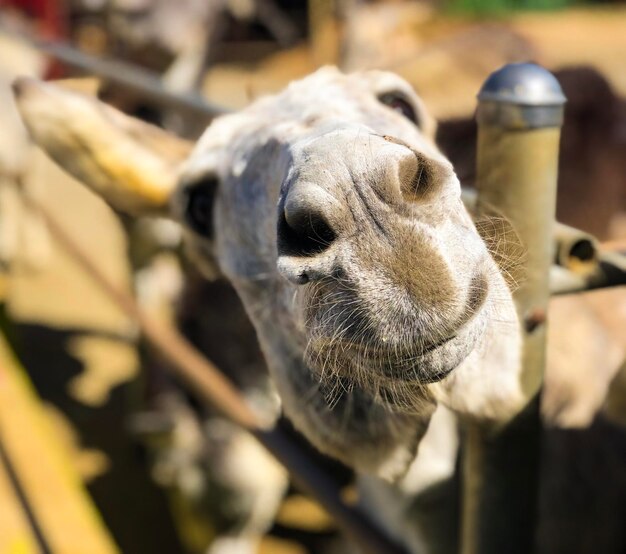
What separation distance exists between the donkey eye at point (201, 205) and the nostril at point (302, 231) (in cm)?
67

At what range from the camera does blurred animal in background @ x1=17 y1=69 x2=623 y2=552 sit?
0.84 m

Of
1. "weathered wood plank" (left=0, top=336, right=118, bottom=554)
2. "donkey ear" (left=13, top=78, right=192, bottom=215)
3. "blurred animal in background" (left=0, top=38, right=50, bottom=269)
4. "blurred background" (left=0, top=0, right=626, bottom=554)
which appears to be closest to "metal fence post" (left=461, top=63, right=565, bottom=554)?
"blurred background" (left=0, top=0, right=626, bottom=554)

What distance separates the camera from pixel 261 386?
3.11 meters

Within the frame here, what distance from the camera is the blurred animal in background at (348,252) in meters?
0.84

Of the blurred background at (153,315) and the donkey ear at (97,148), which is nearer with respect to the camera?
the donkey ear at (97,148)

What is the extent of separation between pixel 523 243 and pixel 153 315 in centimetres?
239

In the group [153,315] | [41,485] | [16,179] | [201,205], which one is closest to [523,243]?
[201,205]

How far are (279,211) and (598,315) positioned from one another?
132cm

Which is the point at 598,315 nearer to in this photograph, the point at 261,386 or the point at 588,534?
the point at 588,534

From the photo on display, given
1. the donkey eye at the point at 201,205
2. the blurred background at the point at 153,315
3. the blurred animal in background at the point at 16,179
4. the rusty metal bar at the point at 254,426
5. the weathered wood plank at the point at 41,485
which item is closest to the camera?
the rusty metal bar at the point at 254,426

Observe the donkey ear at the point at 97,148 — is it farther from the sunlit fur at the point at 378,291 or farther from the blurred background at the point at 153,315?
the sunlit fur at the point at 378,291

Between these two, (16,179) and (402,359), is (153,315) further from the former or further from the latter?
(402,359)

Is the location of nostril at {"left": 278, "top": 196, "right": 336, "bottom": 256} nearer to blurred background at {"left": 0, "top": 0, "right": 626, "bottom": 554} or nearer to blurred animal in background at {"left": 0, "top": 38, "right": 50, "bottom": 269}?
blurred background at {"left": 0, "top": 0, "right": 626, "bottom": 554}

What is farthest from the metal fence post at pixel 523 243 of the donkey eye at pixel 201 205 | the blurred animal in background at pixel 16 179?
the blurred animal in background at pixel 16 179
